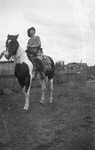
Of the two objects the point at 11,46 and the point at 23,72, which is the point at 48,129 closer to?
the point at 23,72

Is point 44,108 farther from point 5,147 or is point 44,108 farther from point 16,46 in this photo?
point 5,147

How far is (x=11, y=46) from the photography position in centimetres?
691

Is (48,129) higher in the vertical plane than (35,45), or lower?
lower

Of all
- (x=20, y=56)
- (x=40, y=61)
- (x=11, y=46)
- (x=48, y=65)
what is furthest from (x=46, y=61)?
(x=11, y=46)

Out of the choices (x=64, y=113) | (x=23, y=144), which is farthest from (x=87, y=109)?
(x=23, y=144)

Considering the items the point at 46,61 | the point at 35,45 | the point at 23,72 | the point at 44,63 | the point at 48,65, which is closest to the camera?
the point at 23,72

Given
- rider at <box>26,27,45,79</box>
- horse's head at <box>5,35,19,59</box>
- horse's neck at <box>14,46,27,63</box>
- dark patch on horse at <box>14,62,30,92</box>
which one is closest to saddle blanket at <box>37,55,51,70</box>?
rider at <box>26,27,45,79</box>

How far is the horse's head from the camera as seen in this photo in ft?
22.4

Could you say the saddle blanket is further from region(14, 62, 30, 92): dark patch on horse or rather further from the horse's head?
the horse's head

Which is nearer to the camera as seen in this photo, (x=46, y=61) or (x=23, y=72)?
(x=23, y=72)

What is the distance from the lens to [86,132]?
14.3 ft

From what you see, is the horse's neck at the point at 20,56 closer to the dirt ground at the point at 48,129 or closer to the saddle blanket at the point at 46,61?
the saddle blanket at the point at 46,61

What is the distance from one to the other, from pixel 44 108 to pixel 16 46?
79.3 inches

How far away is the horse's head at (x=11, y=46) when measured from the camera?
22.4 feet
